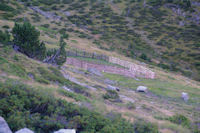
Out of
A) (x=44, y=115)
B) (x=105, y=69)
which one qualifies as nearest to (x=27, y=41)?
(x=105, y=69)

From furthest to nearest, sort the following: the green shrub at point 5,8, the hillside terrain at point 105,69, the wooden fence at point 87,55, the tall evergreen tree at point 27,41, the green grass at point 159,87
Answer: the green shrub at point 5,8, the wooden fence at point 87,55, the green grass at point 159,87, the tall evergreen tree at point 27,41, the hillside terrain at point 105,69

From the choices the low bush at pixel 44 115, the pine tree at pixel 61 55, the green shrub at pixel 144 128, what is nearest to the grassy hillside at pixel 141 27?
the pine tree at pixel 61 55

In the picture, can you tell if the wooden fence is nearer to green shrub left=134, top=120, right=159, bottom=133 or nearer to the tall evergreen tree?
the tall evergreen tree

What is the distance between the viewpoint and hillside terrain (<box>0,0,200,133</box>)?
7.33 metres

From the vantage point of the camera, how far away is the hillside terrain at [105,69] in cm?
733

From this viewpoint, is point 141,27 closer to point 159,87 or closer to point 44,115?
point 159,87

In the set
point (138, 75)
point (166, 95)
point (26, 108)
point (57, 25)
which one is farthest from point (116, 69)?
point (57, 25)

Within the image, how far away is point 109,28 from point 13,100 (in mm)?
53962

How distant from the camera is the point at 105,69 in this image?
26609mm

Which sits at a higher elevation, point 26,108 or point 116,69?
point 26,108

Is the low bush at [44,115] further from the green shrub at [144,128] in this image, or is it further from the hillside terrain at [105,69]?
the green shrub at [144,128]

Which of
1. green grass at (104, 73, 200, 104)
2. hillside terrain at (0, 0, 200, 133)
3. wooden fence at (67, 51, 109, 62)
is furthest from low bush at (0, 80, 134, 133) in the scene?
wooden fence at (67, 51, 109, 62)

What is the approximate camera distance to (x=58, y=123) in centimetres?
630

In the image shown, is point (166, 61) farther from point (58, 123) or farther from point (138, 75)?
point (58, 123)
